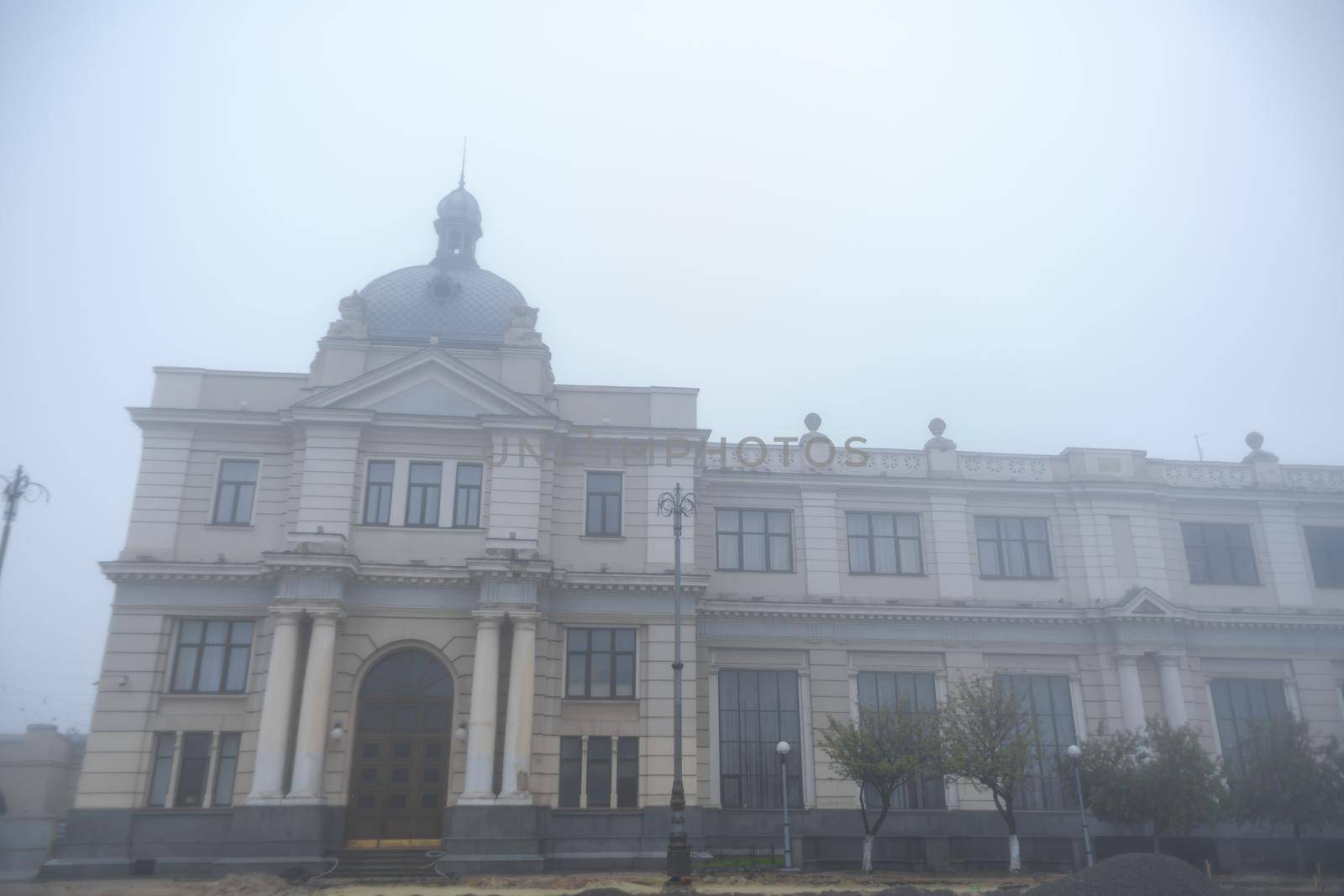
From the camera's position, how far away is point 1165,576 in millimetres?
39188

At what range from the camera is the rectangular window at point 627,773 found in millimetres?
32906

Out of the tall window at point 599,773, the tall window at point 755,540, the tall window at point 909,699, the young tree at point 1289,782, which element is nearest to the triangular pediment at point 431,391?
the tall window at point 755,540

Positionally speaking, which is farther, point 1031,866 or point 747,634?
point 747,634

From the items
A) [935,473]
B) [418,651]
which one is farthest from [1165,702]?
[418,651]

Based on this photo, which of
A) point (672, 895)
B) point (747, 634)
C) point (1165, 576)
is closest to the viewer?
point (672, 895)

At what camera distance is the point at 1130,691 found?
3712 centimetres

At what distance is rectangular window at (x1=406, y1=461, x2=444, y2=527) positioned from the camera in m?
34.4

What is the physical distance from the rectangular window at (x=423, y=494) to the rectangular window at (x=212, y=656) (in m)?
6.04

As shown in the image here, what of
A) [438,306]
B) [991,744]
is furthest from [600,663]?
[438,306]

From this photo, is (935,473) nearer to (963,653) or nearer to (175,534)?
(963,653)

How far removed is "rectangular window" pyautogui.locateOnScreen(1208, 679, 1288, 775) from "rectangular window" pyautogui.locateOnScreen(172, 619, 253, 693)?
33050 mm

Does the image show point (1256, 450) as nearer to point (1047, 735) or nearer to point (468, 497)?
point (1047, 735)

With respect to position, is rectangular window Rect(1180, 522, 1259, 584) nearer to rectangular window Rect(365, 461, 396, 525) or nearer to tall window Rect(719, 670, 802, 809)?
tall window Rect(719, 670, 802, 809)

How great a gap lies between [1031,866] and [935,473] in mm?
13740
